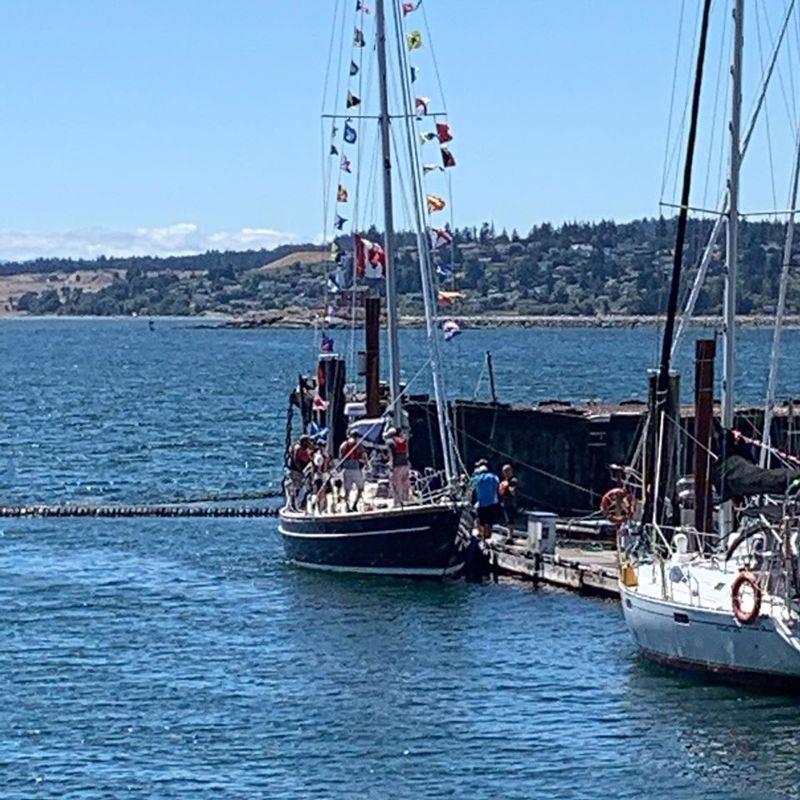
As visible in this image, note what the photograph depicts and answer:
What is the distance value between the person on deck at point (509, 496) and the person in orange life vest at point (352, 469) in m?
2.69

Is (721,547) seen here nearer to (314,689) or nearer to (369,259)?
(314,689)

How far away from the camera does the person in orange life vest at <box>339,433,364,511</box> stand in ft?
135

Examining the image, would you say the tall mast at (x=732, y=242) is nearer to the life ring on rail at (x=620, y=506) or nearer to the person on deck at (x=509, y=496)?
the life ring on rail at (x=620, y=506)

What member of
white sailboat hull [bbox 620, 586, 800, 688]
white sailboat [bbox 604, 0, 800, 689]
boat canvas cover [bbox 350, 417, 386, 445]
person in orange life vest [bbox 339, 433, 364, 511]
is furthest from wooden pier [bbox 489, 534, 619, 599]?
white sailboat hull [bbox 620, 586, 800, 688]

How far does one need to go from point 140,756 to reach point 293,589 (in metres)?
12.4

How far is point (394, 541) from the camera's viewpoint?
39594mm

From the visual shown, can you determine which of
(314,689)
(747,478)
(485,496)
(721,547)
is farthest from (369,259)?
(314,689)

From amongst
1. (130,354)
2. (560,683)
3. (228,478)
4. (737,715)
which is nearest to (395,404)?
Answer: (560,683)

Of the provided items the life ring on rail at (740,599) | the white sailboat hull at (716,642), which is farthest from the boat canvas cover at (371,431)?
the life ring on rail at (740,599)

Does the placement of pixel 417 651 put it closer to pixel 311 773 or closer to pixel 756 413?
pixel 311 773

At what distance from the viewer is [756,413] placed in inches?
1896

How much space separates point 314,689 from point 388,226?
13.8 metres

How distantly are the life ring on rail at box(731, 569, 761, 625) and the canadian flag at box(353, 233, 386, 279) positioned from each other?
16.4 metres

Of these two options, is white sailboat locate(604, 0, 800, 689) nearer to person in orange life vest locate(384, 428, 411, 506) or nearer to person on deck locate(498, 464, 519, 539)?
person in orange life vest locate(384, 428, 411, 506)
